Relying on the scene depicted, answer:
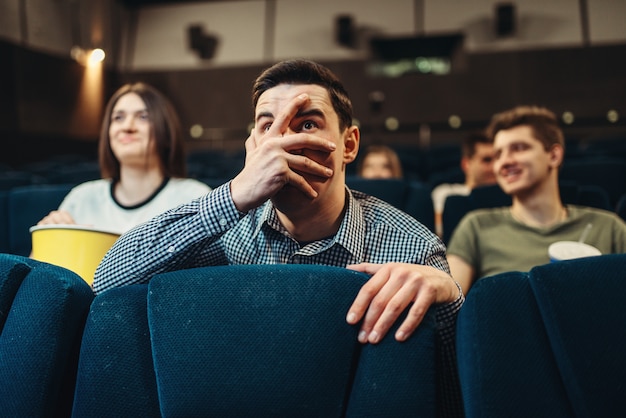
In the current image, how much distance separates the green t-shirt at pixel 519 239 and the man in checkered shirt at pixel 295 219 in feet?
1.81

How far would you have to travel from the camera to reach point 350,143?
0.87m

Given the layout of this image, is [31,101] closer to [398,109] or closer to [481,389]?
Result: [398,109]

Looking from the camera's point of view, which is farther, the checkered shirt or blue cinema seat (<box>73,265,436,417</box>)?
the checkered shirt

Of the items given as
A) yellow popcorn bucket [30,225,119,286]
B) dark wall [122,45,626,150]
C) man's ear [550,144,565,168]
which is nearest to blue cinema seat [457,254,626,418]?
yellow popcorn bucket [30,225,119,286]

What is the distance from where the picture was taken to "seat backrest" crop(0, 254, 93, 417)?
55 centimetres

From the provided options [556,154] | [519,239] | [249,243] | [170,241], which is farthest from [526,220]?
[170,241]

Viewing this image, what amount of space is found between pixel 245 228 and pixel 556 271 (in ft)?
1.40

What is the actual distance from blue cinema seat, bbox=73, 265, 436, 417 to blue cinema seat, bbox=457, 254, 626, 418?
0.16 feet

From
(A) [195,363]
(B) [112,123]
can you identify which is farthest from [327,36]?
(A) [195,363]

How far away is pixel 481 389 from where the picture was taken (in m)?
0.50

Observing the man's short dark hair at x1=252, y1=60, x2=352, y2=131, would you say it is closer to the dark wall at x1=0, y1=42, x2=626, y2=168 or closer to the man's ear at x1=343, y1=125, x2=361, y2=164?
the man's ear at x1=343, y1=125, x2=361, y2=164

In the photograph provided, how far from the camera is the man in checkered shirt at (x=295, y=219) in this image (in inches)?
27.5

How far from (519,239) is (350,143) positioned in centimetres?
65

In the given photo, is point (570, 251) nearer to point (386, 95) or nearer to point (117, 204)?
point (117, 204)
